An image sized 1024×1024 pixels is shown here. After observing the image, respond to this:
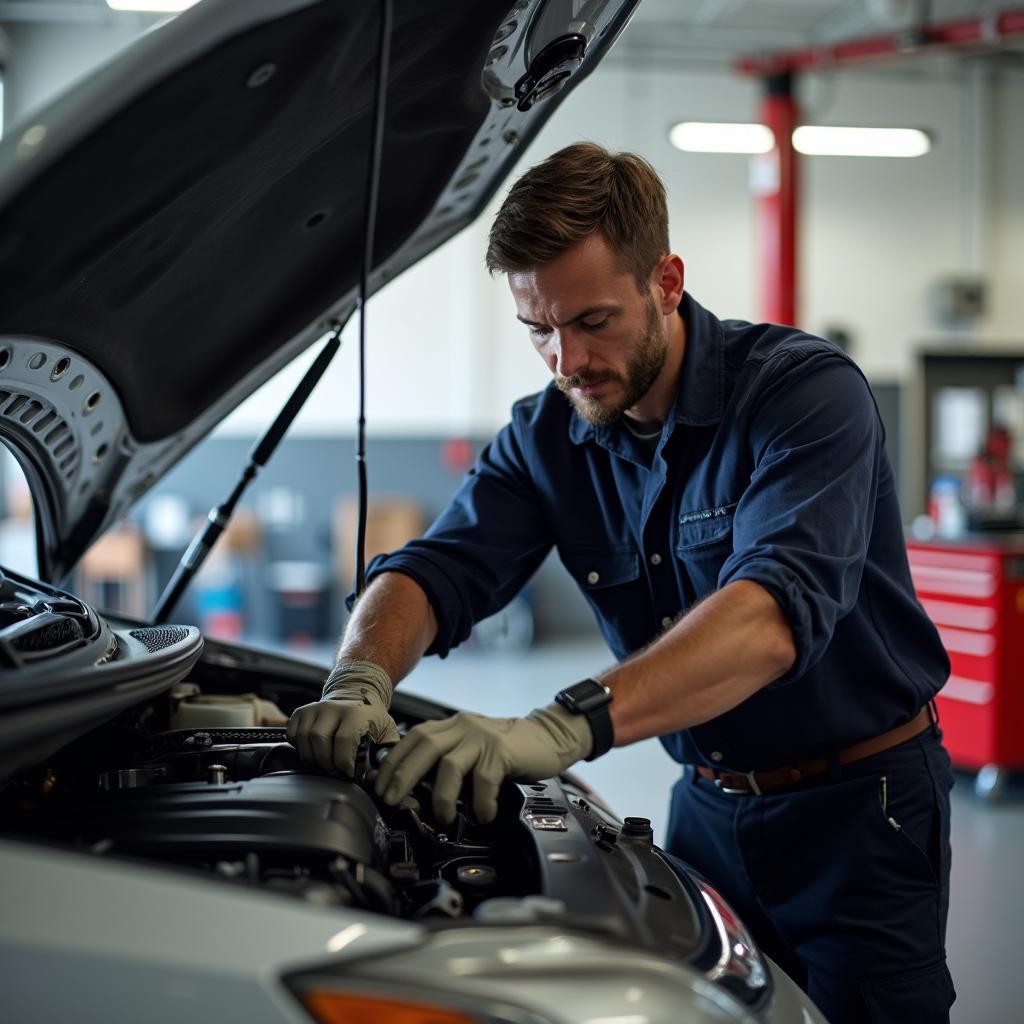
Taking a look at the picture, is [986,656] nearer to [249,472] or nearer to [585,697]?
[249,472]

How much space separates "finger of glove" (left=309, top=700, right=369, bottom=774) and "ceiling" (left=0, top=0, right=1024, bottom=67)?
21.3ft

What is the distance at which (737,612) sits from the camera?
114 cm

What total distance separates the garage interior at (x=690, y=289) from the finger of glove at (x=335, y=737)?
4.57 metres

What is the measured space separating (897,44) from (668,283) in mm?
5175

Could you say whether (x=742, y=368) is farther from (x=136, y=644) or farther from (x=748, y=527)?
(x=136, y=644)

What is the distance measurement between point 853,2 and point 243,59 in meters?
7.07

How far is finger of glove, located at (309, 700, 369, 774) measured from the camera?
3.88 feet

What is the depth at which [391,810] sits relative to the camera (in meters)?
1.24

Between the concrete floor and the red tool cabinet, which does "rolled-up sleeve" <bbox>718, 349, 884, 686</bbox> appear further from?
the red tool cabinet

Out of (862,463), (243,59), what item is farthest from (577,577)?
(243,59)

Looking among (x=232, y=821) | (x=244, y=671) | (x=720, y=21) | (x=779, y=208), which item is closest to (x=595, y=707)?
(x=232, y=821)

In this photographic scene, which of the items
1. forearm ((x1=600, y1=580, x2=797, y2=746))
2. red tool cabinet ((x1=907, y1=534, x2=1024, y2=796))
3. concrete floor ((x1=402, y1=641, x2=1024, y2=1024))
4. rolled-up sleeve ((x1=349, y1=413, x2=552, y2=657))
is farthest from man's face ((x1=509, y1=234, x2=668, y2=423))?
red tool cabinet ((x1=907, y1=534, x2=1024, y2=796))

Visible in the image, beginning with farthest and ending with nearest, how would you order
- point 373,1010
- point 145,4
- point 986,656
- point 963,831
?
point 145,4, point 986,656, point 963,831, point 373,1010

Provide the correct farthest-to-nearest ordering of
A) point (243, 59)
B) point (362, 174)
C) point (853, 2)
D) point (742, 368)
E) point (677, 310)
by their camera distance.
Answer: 1. point (853, 2)
2. point (677, 310)
3. point (742, 368)
4. point (362, 174)
5. point (243, 59)
